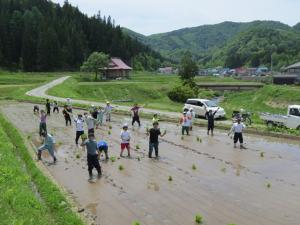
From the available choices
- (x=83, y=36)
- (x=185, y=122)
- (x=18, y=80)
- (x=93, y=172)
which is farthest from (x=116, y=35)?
(x=93, y=172)

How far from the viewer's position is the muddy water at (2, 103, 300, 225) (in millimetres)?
10648

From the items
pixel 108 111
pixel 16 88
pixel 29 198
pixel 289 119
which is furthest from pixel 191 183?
pixel 16 88

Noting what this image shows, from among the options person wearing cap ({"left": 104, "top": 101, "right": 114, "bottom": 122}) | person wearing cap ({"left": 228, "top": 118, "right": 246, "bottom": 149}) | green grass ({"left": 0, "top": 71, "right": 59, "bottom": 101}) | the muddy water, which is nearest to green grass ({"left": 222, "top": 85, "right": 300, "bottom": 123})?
green grass ({"left": 0, "top": 71, "right": 59, "bottom": 101})

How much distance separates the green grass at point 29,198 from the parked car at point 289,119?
16252 mm

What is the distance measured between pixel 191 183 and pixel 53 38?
96.8 meters

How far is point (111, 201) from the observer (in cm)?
1173

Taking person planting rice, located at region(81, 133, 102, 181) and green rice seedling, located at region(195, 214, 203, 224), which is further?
person planting rice, located at region(81, 133, 102, 181)

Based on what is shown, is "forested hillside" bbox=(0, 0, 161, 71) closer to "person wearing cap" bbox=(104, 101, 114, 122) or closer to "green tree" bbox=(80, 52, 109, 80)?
"green tree" bbox=(80, 52, 109, 80)

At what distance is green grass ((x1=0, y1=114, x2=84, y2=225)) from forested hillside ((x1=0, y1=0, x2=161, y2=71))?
90674 mm

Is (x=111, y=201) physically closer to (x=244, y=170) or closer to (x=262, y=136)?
(x=244, y=170)

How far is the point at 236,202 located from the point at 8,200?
6.18 m

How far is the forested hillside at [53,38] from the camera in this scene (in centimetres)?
10394

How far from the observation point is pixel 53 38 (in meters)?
105

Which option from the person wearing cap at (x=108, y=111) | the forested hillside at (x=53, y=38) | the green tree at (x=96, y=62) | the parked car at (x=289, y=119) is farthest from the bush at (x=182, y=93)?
the forested hillside at (x=53, y=38)
